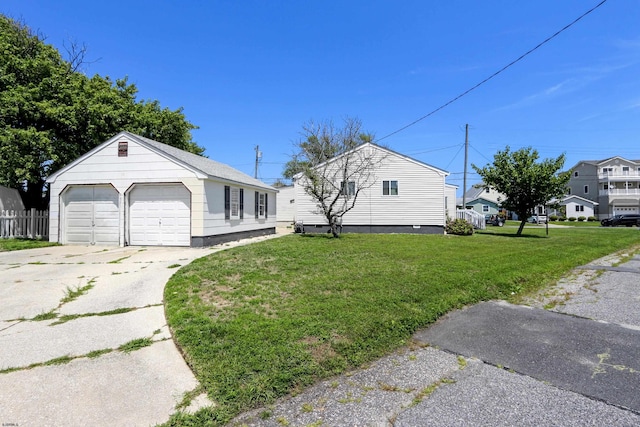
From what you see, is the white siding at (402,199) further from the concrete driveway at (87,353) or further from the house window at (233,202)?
the concrete driveway at (87,353)

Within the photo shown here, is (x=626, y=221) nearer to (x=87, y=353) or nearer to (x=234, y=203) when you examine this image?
(x=234, y=203)

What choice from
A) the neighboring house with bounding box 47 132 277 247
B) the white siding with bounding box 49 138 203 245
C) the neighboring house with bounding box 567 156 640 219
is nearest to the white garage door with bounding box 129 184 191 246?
the neighboring house with bounding box 47 132 277 247

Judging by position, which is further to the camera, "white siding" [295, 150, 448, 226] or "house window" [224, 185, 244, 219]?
"white siding" [295, 150, 448, 226]

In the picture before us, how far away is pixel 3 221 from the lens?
541 inches

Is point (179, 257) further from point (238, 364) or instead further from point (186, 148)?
point (186, 148)

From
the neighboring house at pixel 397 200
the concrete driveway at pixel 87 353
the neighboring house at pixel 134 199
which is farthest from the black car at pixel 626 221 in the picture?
the concrete driveway at pixel 87 353

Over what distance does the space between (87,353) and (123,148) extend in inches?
432

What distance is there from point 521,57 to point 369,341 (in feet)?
34.6

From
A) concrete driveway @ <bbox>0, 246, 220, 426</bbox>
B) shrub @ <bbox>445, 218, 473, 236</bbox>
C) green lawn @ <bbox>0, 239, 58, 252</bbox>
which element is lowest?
concrete driveway @ <bbox>0, 246, 220, 426</bbox>

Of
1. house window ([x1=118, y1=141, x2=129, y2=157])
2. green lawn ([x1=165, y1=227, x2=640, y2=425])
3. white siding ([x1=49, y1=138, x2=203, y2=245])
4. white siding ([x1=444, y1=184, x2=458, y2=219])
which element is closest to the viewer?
green lawn ([x1=165, y1=227, x2=640, y2=425])

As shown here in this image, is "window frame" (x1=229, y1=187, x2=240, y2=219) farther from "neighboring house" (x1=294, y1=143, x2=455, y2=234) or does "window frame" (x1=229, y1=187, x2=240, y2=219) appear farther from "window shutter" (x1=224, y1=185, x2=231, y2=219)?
"neighboring house" (x1=294, y1=143, x2=455, y2=234)

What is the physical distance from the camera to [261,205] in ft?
58.5

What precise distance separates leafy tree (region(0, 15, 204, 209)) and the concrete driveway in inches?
374

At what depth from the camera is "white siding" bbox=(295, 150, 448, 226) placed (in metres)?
17.5
